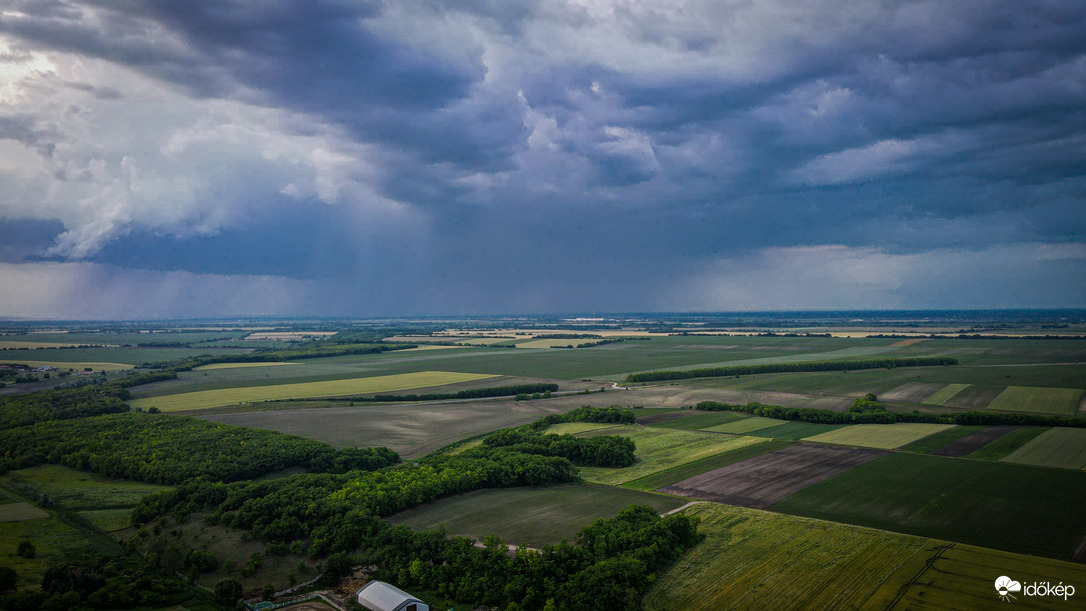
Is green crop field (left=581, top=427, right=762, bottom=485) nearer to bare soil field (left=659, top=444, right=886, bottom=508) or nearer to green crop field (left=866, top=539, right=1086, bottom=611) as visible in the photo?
bare soil field (left=659, top=444, right=886, bottom=508)

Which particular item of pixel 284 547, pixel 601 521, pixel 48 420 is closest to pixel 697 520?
pixel 601 521

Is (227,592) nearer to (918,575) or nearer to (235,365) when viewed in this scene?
(918,575)

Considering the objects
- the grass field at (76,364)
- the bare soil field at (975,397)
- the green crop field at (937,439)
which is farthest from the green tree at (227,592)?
the grass field at (76,364)

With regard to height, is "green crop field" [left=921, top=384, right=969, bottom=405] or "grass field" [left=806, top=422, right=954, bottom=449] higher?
"green crop field" [left=921, top=384, right=969, bottom=405]

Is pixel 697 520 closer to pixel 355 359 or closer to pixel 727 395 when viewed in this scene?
pixel 727 395

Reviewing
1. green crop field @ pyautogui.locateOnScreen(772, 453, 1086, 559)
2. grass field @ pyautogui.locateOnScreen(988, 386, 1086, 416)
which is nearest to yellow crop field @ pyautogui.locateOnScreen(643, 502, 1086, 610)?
green crop field @ pyautogui.locateOnScreen(772, 453, 1086, 559)

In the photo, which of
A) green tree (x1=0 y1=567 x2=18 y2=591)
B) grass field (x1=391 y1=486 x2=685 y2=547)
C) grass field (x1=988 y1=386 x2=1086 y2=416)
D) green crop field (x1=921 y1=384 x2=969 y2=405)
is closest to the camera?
green tree (x1=0 y1=567 x2=18 y2=591)

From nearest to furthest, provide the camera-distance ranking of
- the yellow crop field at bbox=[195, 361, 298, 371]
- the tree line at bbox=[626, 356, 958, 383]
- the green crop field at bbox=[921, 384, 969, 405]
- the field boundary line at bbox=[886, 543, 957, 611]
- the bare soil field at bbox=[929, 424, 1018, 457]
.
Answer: the field boundary line at bbox=[886, 543, 957, 611]
the bare soil field at bbox=[929, 424, 1018, 457]
the green crop field at bbox=[921, 384, 969, 405]
the tree line at bbox=[626, 356, 958, 383]
the yellow crop field at bbox=[195, 361, 298, 371]
